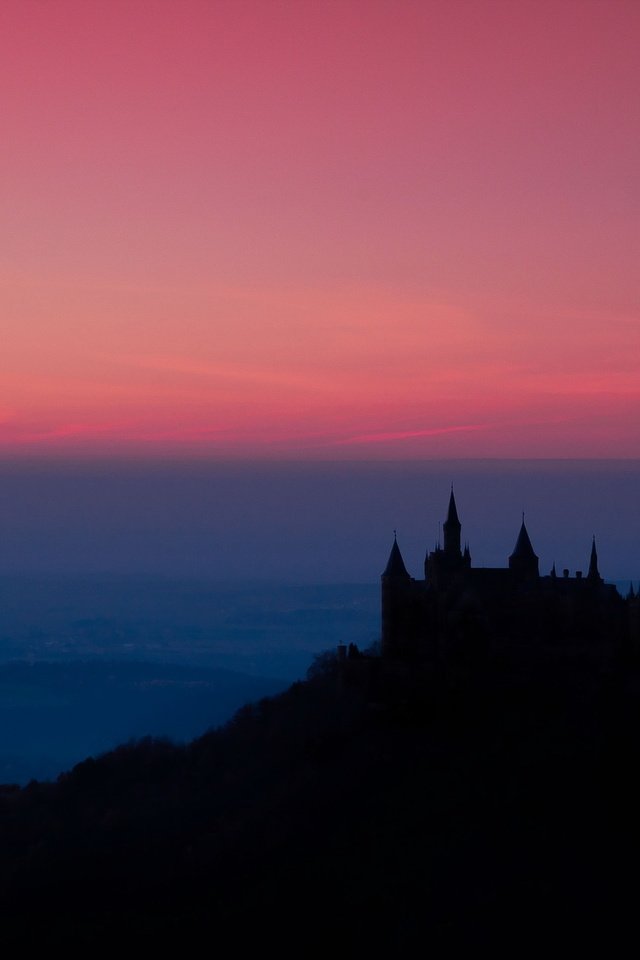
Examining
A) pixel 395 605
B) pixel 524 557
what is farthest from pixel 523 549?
pixel 395 605

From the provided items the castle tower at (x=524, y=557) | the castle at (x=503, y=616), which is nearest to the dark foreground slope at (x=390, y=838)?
the castle at (x=503, y=616)

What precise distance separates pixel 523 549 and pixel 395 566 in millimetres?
6519

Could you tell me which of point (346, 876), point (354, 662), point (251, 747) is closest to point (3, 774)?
point (251, 747)

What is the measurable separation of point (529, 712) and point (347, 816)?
30.5 ft

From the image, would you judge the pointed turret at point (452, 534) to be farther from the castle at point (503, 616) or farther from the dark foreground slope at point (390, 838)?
the dark foreground slope at point (390, 838)

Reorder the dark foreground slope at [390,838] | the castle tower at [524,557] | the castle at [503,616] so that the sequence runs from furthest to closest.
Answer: the castle tower at [524,557], the castle at [503,616], the dark foreground slope at [390,838]

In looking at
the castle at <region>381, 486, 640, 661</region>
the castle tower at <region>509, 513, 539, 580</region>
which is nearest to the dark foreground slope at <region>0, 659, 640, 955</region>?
the castle at <region>381, 486, 640, 661</region>

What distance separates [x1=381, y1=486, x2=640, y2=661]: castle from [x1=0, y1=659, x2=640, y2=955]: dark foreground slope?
114 centimetres

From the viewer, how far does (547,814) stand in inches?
2282

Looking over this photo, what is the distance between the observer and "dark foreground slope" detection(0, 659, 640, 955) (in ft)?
172

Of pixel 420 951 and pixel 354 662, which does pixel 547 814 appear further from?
pixel 354 662

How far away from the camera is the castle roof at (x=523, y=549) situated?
7088cm

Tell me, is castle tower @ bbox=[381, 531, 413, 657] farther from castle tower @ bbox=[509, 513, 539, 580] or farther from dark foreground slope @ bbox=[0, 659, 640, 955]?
castle tower @ bbox=[509, 513, 539, 580]

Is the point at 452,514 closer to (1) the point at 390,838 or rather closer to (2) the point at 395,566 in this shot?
(2) the point at 395,566
